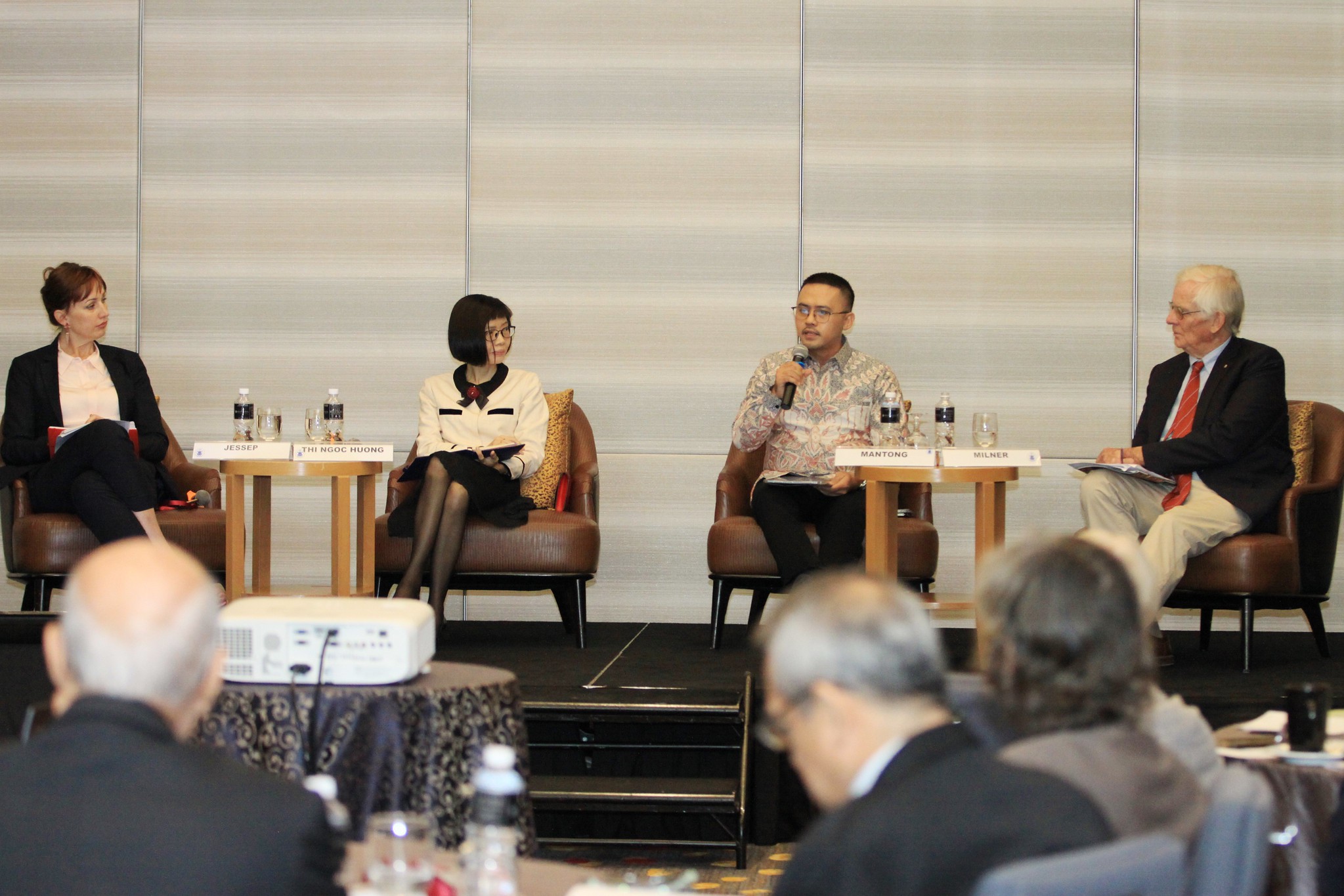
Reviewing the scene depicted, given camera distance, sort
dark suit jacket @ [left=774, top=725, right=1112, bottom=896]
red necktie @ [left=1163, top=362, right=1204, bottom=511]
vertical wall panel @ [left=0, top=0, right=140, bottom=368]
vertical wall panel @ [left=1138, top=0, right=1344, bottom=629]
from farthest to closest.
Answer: vertical wall panel @ [left=0, top=0, right=140, bottom=368] < vertical wall panel @ [left=1138, top=0, right=1344, bottom=629] < red necktie @ [left=1163, top=362, right=1204, bottom=511] < dark suit jacket @ [left=774, top=725, right=1112, bottom=896]

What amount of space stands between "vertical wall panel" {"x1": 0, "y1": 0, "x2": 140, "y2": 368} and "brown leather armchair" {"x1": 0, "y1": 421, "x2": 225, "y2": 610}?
119cm

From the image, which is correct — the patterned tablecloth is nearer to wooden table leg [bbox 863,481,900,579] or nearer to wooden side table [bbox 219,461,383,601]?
A: wooden side table [bbox 219,461,383,601]

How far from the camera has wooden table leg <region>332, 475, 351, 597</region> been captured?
441cm

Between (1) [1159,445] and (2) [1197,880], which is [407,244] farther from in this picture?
(2) [1197,880]

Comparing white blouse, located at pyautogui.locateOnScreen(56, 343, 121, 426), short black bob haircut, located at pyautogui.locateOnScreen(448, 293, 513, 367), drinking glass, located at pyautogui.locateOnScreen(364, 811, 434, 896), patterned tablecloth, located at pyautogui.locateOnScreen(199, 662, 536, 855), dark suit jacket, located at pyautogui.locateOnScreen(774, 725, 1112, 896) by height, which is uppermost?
short black bob haircut, located at pyautogui.locateOnScreen(448, 293, 513, 367)

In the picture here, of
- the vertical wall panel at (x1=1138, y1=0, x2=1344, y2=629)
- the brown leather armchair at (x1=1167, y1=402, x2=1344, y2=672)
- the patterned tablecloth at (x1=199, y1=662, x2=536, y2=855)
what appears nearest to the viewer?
the patterned tablecloth at (x1=199, y1=662, x2=536, y2=855)

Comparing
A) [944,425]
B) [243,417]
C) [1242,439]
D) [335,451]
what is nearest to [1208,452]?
[1242,439]

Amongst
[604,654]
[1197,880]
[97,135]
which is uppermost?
[97,135]

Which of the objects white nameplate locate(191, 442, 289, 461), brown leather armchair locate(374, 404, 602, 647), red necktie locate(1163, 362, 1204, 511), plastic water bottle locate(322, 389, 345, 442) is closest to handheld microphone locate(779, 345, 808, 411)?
brown leather armchair locate(374, 404, 602, 647)

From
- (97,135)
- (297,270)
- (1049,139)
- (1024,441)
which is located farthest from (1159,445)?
(97,135)

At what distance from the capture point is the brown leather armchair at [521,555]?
4.47m

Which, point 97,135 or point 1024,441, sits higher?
point 97,135

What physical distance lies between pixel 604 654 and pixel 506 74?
97.5 inches

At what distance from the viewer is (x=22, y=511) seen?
457 cm
